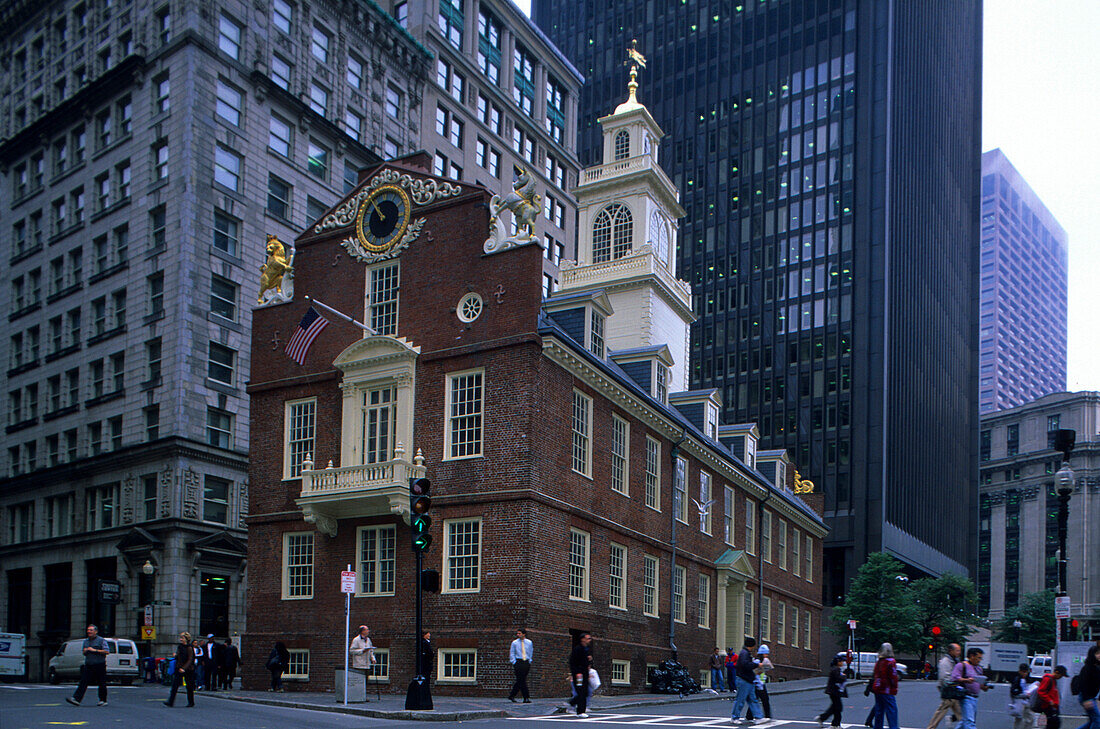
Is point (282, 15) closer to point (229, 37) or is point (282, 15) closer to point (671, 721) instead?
point (229, 37)

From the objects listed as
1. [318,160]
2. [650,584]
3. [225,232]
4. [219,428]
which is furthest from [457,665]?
[318,160]

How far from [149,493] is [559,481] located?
27.7 meters

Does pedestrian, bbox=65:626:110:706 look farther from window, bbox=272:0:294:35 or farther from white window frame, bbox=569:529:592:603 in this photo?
window, bbox=272:0:294:35

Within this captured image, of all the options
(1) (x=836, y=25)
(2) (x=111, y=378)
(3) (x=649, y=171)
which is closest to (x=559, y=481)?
(3) (x=649, y=171)

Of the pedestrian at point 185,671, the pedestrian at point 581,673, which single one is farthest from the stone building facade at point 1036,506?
the pedestrian at point 185,671

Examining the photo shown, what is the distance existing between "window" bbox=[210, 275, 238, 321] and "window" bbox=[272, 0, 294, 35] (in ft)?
50.9

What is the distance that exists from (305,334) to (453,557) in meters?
7.99

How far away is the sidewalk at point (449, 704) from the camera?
22609 millimetres

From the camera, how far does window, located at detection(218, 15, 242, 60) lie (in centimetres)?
5542

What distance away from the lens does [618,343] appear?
48.7 metres

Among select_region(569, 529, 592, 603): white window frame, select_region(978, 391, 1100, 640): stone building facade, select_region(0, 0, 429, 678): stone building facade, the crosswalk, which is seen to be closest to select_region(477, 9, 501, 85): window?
select_region(0, 0, 429, 678): stone building facade

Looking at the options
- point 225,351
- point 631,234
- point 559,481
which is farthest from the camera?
point 225,351

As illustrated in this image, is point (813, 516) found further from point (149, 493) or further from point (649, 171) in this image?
point (149, 493)

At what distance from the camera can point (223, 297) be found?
53406mm
